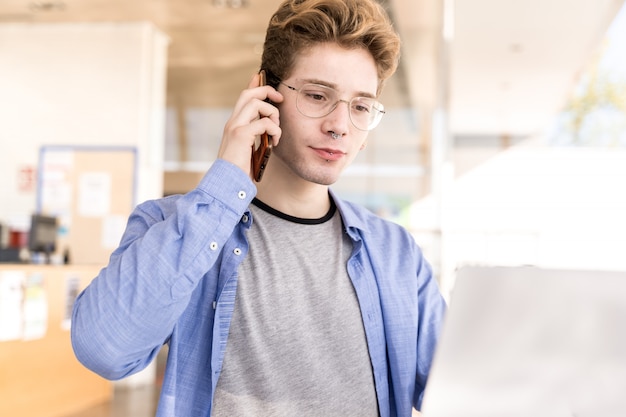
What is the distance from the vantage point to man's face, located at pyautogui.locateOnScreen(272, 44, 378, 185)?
1.17 meters

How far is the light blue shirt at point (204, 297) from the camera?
3.18 feet

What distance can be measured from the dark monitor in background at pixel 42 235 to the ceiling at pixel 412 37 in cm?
180

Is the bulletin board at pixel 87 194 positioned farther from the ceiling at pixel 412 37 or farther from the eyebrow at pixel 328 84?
the eyebrow at pixel 328 84

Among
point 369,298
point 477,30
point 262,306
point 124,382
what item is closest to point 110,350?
point 262,306

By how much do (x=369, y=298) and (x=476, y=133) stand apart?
8281 mm

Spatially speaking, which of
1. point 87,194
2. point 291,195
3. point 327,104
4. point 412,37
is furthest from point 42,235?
point 327,104

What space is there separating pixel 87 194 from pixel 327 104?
5.41 meters

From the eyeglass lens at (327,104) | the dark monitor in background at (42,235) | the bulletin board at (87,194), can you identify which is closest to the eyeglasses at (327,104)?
the eyeglass lens at (327,104)

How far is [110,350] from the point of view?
0.96 meters

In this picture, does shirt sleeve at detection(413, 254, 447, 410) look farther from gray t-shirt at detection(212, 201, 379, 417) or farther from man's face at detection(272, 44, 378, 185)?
man's face at detection(272, 44, 378, 185)

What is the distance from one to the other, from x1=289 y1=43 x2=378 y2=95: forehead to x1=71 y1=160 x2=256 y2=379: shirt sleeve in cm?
28

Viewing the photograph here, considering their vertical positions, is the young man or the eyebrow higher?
the eyebrow

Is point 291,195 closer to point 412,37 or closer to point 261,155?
point 261,155

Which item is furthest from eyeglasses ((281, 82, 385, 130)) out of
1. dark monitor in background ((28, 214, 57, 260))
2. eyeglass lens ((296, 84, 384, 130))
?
dark monitor in background ((28, 214, 57, 260))
